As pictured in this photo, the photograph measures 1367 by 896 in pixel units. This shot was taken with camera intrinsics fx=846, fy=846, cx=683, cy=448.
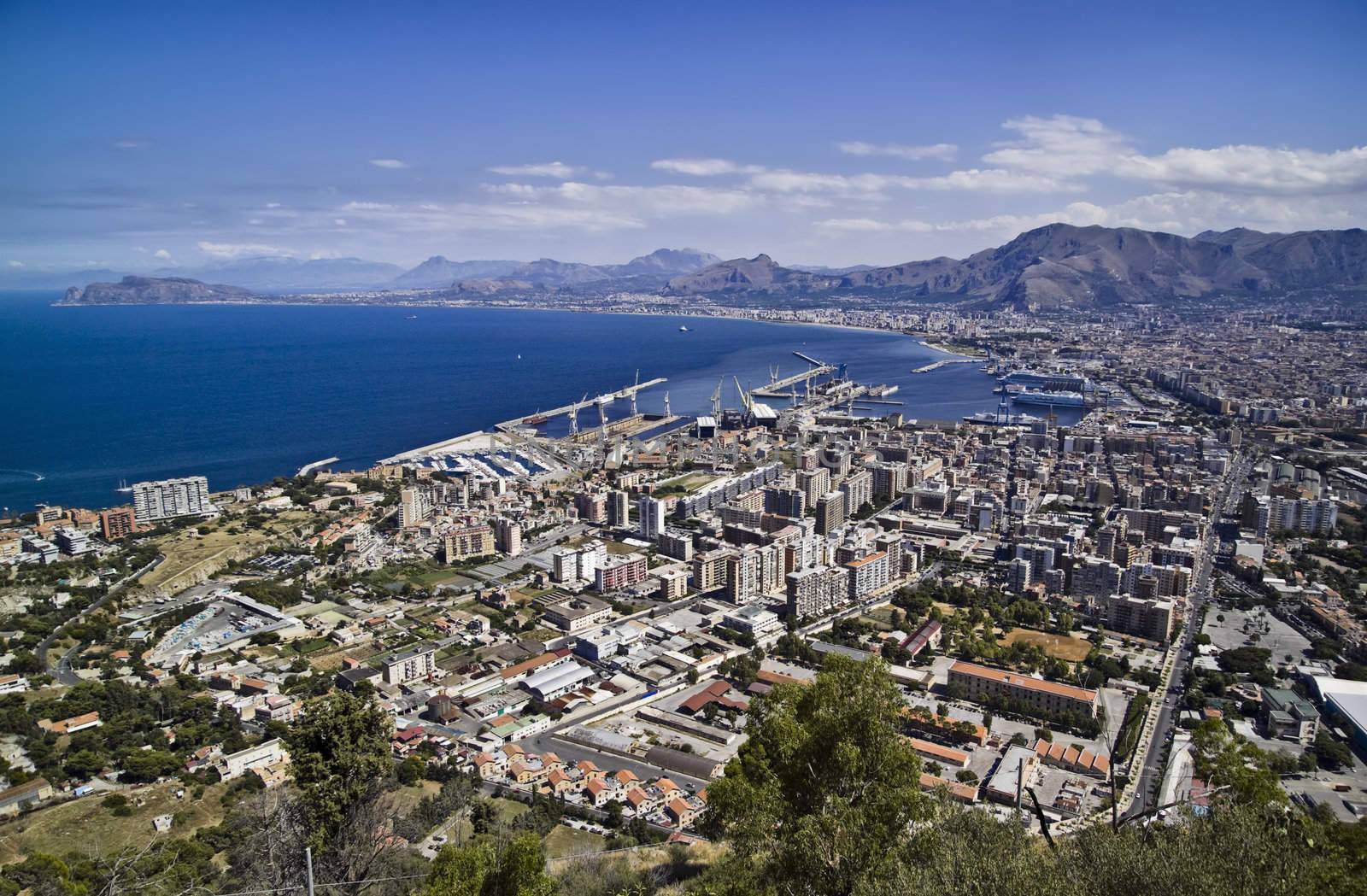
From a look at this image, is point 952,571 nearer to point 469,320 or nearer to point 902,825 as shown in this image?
point 902,825

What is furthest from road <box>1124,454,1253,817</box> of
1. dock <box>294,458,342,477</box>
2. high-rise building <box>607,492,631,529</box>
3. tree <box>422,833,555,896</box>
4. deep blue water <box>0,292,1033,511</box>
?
dock <box>294,458,342,477</box>

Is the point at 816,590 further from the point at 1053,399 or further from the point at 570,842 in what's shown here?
the point at 1053,399

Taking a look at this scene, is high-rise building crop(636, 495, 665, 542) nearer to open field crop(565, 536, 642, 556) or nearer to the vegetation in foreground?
open field crop(565, 536, 642, 556)

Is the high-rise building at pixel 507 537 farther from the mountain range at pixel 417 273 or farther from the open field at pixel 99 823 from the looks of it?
the mountain range at pixel 417 273

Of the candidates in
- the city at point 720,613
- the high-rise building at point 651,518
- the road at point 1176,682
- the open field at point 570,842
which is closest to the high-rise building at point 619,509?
the city at point 720,613

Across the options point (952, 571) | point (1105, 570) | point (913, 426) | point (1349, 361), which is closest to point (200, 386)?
point (913, 426)

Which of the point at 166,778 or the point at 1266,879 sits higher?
the point at 1266,879

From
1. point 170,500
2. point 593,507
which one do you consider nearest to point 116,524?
point 170,500
